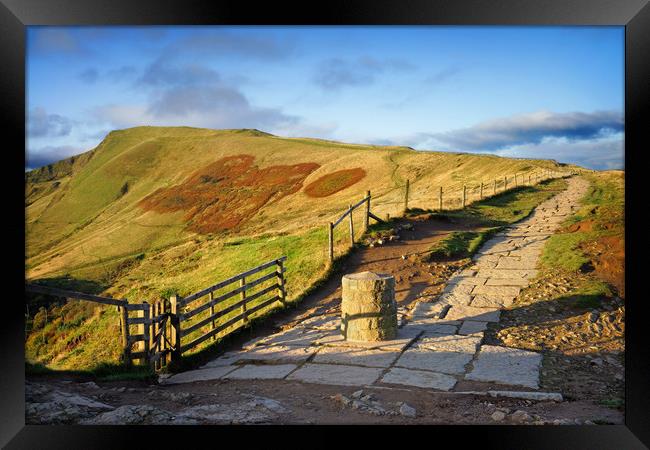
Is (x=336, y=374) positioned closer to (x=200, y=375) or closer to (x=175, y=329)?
(x=200, y=375)

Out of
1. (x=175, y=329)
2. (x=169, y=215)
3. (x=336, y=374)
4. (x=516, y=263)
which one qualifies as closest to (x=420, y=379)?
(x=336, y=374)

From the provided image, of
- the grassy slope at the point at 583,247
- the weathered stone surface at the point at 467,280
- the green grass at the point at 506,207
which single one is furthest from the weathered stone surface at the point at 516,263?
the green grass at the point at 506,207

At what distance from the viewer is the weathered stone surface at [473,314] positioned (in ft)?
33.1

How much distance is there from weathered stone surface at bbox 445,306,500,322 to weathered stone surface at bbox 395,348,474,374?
2027 millimetres

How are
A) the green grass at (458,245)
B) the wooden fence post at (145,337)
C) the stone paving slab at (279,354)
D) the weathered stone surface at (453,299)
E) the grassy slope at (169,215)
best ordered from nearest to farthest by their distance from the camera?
1. the wooden fence post at (145,337)
2. the stone paving slab at (279,354)
3. the weathered stone surface at (453,299)
4. the green grass at (458,245)
5. the grassy slope at (169,215)

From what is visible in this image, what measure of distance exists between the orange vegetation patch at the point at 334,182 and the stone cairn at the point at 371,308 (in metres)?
28.8

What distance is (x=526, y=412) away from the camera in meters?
6.18

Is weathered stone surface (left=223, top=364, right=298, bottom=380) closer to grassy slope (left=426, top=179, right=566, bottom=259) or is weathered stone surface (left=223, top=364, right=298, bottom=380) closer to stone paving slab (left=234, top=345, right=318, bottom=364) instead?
stone paving slab (left=234, top=345, right=318, bottom=364)

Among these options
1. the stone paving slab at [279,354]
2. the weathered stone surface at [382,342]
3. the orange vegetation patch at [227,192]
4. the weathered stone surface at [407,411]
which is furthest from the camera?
the orange vegetation patch at [227,192]

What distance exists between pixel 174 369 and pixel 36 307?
14007 millimetres

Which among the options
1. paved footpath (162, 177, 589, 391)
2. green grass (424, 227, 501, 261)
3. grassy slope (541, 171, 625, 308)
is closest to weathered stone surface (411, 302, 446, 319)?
paved footpath (162, 177, 589, 391)

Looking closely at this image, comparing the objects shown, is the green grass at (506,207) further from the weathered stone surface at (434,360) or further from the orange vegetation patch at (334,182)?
the orange vegetation patch at (334,182)

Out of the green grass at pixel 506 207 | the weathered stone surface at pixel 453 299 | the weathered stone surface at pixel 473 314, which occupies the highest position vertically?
the green grass at pixel 506 207

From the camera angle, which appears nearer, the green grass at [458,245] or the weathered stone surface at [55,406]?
the weathered stone surface at [55,406]
